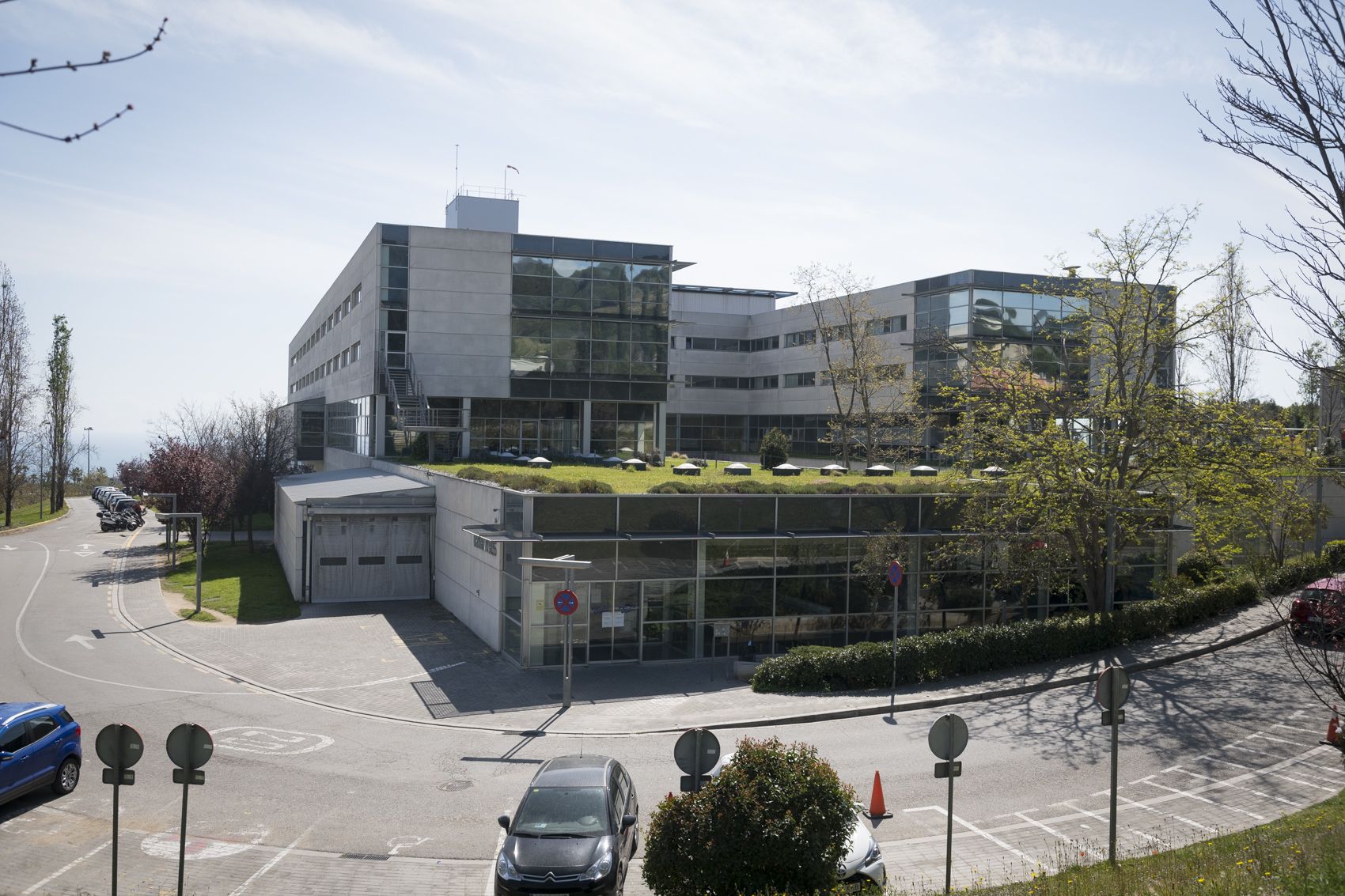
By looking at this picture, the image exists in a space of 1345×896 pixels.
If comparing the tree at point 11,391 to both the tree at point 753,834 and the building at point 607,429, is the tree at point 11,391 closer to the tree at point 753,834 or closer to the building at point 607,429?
the building at point 607,429

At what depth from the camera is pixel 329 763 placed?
56.2ft

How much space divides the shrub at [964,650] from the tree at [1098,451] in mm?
1235

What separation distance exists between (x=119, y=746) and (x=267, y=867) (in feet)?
9.16

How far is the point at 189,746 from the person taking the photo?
37.1 feet

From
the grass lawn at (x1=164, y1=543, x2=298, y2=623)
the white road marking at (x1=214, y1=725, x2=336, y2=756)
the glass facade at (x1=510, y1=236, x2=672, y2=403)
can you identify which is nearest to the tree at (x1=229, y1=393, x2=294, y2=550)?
the grass lawn at (x1=164, y1=543, x2=298, y2=623)

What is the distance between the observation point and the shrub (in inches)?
885

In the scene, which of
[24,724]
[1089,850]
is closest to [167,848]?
[24,724]

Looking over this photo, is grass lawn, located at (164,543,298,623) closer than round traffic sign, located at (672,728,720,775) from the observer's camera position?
No

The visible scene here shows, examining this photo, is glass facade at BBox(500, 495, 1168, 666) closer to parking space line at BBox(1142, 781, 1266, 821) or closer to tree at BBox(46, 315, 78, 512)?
parking space line at BBox(1142, 781, 1266, 821)

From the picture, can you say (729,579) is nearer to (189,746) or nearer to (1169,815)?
(1169,815)

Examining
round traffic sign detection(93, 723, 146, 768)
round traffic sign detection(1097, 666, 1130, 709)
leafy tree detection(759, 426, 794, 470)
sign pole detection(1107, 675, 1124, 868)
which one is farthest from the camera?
leafy tree detection(759, 426, 794, 470)

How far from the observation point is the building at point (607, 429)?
83.3 feet

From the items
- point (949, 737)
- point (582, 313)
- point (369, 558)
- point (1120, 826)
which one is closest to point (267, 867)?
point (949, 737)

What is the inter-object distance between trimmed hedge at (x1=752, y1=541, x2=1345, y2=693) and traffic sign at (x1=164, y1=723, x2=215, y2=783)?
534 inches
